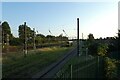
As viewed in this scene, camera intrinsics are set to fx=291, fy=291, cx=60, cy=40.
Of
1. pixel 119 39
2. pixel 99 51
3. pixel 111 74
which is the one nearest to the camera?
pixel 111 74

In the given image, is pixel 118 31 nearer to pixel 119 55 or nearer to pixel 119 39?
pixel 119 39

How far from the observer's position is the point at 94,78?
47.2 ft

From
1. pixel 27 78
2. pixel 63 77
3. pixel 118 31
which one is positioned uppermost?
pixel 118 31

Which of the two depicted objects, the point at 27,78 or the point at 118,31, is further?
the point at 118,31

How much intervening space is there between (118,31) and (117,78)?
22.8 meters

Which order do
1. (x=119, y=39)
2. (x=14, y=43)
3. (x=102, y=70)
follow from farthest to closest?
(x=14, y=43) → (x=119, y=39) → (x=102, y=70)

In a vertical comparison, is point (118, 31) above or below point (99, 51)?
above

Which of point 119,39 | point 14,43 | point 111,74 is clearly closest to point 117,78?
point 111,74

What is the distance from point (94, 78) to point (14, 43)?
45.0 meters

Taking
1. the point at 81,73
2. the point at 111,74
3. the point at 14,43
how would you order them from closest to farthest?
the point at 81,73 → the point at 111,74 → the point at 14,43

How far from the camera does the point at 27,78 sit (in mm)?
17812

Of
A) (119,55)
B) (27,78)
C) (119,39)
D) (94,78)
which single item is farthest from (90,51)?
(94,78)

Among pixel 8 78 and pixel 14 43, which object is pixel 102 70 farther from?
pixel 14 43

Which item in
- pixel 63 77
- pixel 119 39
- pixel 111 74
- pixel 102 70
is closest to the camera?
pixel 63 77
